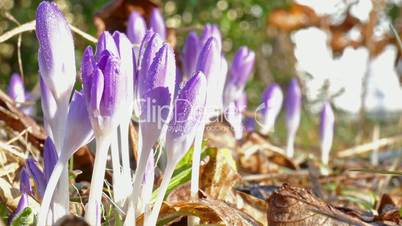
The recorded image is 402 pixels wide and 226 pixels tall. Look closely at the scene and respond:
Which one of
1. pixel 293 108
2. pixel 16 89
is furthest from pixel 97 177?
pixel 293 108

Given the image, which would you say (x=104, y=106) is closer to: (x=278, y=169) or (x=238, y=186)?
(x=238, y=186)

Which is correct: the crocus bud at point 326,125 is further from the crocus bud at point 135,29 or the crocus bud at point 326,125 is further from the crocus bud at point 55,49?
the crocus bud at point 55,49

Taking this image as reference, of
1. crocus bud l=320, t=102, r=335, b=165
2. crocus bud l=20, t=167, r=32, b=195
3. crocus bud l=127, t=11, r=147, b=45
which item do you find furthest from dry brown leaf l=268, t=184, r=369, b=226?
crocus bud l=320, t=102, r=335, b=165

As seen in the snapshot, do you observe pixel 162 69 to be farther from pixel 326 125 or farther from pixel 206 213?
pixel 326 125

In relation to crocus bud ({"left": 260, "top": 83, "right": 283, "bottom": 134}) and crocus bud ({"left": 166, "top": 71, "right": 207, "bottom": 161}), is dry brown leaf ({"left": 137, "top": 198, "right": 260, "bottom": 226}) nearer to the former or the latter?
crocus bud ({"left": 166, "top": 71, "right": 207, "bottom": 161})

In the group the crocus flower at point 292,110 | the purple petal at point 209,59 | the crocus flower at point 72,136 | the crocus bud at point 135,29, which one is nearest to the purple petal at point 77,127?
the crocus flower at point 72,136

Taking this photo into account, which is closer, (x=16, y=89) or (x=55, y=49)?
(x=55, y=49)

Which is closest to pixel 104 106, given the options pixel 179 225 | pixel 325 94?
pixel 179 225
